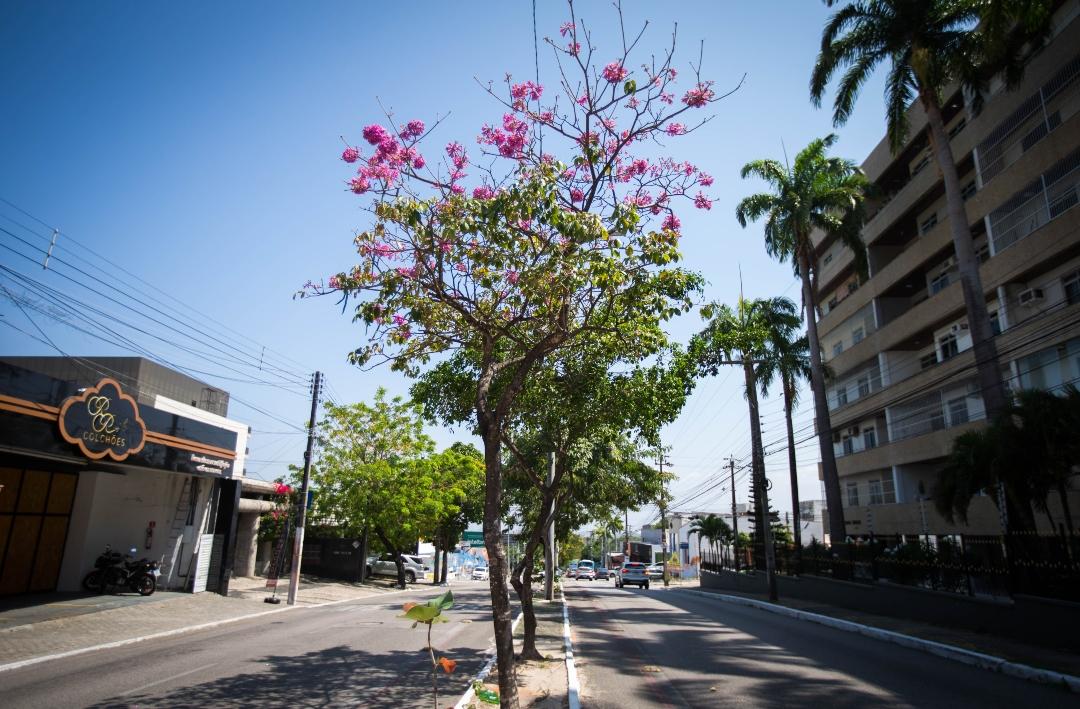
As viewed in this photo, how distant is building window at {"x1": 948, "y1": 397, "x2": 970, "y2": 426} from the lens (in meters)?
27.2

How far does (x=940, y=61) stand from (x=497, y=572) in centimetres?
2213

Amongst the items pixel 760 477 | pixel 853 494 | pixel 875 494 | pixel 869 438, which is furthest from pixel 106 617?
pixel 853 494

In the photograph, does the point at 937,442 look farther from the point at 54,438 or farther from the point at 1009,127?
the point at 54,438

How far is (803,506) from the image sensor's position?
73.4 m

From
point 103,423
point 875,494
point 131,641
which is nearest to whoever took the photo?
point 131,641

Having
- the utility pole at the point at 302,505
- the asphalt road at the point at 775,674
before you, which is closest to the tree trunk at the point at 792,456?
the asphalt road at the point at 775,674

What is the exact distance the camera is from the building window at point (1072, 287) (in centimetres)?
2088

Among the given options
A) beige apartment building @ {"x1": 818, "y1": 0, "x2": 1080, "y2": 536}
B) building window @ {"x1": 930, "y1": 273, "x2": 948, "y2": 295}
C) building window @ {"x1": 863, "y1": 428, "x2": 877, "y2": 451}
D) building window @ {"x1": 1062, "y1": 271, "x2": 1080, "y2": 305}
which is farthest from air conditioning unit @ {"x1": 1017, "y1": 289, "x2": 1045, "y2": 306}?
building window @ {"x1": 863, "y1": 428, "x2": 877, "y2": 451}

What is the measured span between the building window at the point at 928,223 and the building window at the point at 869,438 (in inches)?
433

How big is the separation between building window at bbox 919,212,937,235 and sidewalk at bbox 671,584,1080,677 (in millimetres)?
19226

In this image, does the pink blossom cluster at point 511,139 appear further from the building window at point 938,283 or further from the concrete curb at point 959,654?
the building window at point 938,283

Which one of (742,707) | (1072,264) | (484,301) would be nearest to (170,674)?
(484,301)

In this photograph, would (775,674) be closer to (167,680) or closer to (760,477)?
(167,680)

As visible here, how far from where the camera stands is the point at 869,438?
35562 millimetres
